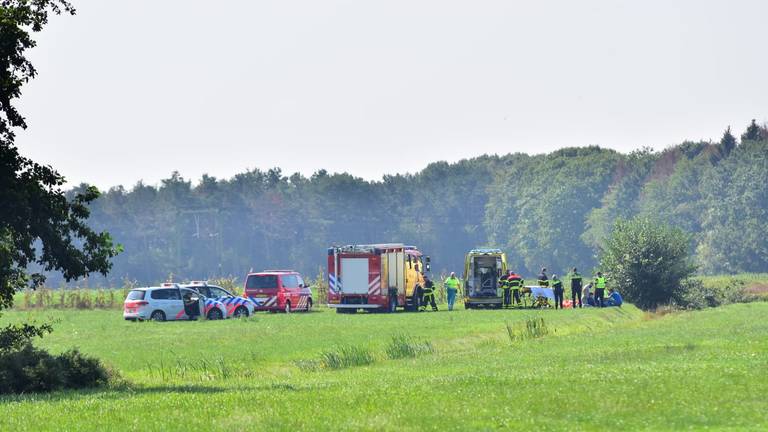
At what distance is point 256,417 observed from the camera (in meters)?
20.6

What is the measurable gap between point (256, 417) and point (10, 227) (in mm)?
9496

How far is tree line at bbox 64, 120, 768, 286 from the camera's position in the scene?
148m

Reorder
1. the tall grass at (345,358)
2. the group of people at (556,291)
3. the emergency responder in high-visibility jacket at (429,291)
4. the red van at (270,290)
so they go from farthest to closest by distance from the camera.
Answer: the emergency responder in high-visibility jacket at (429,291) → the group of people at (556,291) → the red van at (270,290) → the tall grass at (345,358)

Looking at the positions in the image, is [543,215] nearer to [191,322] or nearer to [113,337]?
[191,322]

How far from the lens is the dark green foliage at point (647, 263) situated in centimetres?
6688

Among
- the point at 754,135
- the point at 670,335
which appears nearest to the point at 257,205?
the point at 754,135

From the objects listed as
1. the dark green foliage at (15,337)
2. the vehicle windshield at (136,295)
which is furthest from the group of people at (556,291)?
the dark green foliage at (15,337)

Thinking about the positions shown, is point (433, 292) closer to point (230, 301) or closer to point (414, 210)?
point (230, 301)

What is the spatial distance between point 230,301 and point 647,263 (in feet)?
73.6

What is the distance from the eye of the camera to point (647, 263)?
66.8 meters

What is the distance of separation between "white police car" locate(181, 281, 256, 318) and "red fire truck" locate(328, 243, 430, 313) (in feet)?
16.3

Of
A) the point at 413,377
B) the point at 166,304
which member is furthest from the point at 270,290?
the point at 413,377

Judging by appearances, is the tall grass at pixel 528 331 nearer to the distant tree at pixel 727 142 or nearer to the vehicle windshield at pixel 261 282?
the vehicle windshield at pixel 261 282

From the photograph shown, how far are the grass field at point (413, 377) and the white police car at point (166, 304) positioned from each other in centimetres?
262
